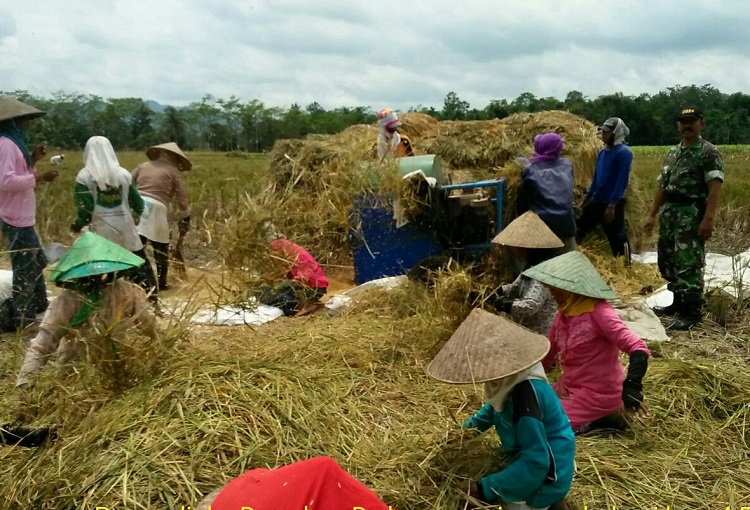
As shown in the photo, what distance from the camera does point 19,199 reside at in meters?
4.80

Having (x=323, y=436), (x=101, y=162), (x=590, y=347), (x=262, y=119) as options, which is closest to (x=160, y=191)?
(x=101, y=162)

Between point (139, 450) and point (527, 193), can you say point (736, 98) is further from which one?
point (139, 450)

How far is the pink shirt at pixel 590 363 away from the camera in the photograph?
112 inches

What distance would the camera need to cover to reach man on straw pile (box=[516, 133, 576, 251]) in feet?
15.9

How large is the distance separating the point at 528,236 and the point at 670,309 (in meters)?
2.31

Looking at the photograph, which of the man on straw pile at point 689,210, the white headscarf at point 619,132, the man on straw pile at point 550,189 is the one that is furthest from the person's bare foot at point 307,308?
the white headscarf at point 619,132

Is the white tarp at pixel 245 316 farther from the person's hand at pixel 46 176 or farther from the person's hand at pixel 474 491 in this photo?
the person's hand at pixel 474 491

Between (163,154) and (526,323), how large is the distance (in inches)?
180

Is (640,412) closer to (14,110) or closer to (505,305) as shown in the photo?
(505,305)

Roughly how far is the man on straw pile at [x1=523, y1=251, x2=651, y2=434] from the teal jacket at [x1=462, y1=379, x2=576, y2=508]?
26.9 inches

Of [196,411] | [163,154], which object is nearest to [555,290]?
[196,411]

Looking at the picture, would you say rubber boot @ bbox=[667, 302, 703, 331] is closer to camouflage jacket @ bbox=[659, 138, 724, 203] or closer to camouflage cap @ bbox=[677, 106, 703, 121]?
camouflage jacket @ bbox=[659, 138, 724, 203]

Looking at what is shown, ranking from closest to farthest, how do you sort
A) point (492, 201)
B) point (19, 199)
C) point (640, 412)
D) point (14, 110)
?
point (640, 412) < point (14, 110) < point (19, 199) < point (492, 201)

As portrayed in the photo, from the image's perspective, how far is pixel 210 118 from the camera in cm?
5794
